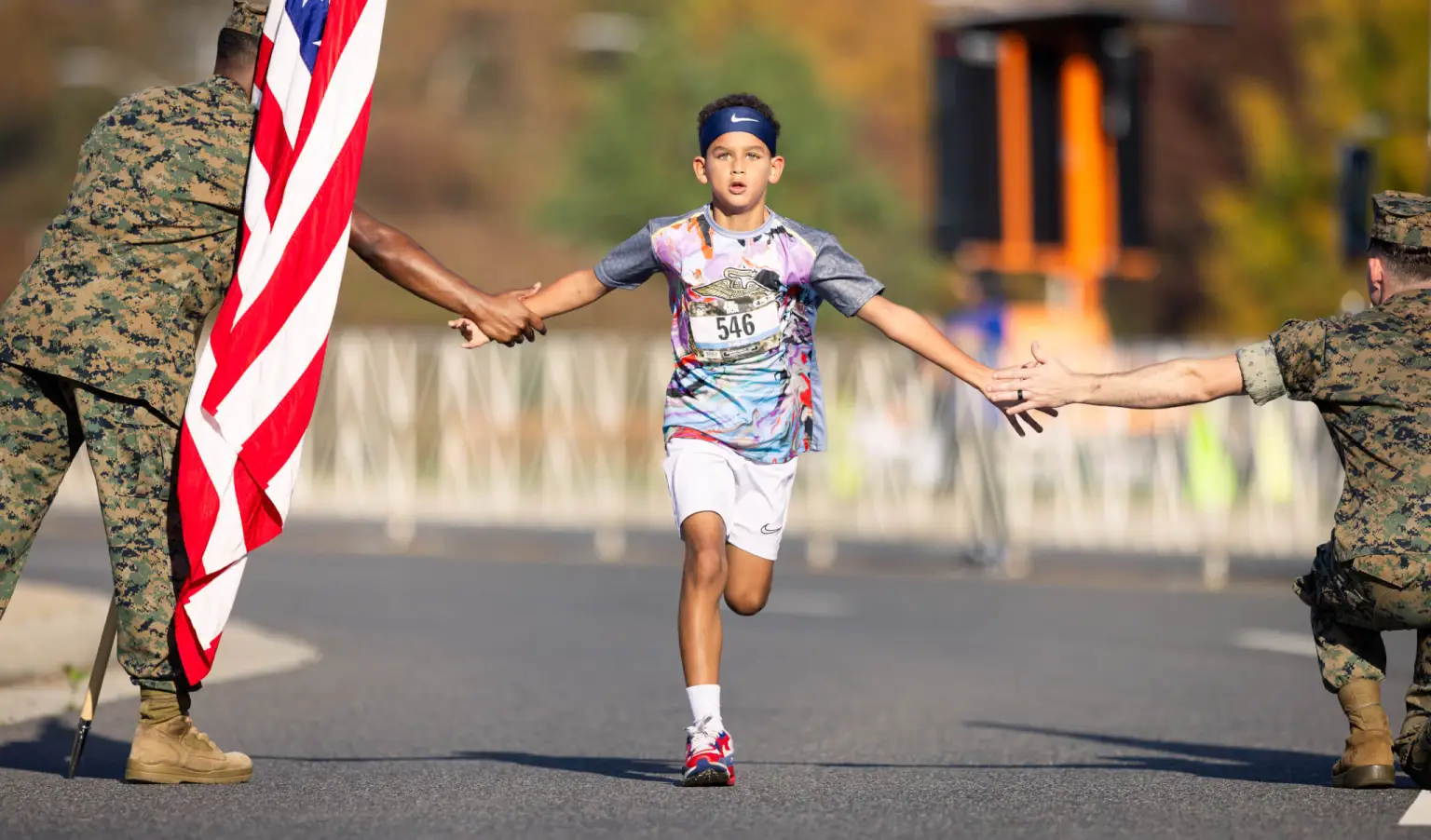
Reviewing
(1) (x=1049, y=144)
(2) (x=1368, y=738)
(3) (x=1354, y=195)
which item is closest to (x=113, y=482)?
(2) (x=1368, y=738)

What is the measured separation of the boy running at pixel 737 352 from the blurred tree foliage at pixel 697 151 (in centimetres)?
3376

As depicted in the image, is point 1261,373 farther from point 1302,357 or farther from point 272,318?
point 272,318

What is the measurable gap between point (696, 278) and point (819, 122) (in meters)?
37.9

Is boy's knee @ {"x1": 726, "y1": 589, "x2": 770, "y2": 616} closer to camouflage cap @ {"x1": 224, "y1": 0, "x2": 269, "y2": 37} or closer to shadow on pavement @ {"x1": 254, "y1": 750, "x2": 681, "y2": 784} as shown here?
shadow on pavement @ {"x1": 254, "y1": 750, "x2": 681, "y2": 784}

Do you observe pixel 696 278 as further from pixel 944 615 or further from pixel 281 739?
pixel 944 615

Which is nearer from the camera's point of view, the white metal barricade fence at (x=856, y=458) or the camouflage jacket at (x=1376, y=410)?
the camouflage jacket at (x=1376, y=410)

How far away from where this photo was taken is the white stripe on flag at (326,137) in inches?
266

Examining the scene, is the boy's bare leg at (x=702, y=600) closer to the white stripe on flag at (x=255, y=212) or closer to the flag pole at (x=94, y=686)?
the white stripe on flag at (x=255, y=212)

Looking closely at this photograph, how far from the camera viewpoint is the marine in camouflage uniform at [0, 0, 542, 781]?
6.53m

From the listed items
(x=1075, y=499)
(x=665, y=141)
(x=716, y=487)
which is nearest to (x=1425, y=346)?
(x=716, y=487)

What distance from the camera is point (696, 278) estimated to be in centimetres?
691

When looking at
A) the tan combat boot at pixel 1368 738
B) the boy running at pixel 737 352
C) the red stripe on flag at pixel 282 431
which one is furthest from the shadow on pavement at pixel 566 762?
the tan combat boot at pixel 1368 738

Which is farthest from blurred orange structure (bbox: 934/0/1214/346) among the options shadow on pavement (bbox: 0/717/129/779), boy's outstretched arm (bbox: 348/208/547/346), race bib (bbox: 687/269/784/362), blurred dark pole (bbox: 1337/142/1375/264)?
race bib (bbox: 687/269/784/362)

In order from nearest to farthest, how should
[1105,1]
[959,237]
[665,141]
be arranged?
[959,237], [1105,1], [665,141]
